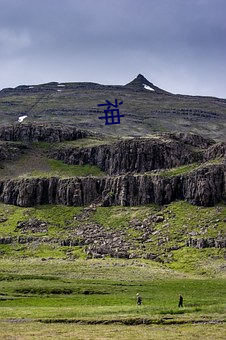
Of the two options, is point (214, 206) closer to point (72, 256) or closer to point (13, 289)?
point (72, 256)

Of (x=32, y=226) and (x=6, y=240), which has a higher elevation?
(x=32, y=226)

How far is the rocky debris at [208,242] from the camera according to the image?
145988 millimetres

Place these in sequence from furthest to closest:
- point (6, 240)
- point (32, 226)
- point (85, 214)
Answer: point (85, 214) < point (32, 226) < point (6, 240)

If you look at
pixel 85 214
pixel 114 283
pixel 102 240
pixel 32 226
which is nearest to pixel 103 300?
pixel 114 283

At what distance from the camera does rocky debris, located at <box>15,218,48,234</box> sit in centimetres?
18040

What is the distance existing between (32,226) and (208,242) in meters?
69.1

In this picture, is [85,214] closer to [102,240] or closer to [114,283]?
[102,240]

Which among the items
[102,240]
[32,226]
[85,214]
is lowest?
[102,240]

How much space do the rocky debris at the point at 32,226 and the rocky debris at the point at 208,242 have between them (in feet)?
187

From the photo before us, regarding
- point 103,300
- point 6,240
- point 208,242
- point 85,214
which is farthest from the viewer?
point 85,214

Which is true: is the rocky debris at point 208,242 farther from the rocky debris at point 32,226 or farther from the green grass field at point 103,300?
the rocky debris at point 32,226

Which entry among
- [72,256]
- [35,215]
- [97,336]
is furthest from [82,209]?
[97,336]

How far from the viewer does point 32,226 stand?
18475 centimetres

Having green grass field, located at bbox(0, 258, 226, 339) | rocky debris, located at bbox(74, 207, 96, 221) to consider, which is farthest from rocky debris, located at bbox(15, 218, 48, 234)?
green grass field, located at bbox(0, 258, 226, 339)
